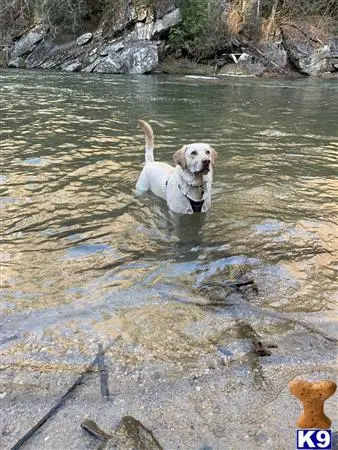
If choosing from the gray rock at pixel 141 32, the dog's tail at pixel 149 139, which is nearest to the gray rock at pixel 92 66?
the gray rock at pixel 141 32

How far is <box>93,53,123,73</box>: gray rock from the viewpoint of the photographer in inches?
928

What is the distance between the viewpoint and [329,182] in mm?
7125

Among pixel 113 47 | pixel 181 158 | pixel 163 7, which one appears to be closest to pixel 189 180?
pixel 181 158

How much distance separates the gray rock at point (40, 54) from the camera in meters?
24.7

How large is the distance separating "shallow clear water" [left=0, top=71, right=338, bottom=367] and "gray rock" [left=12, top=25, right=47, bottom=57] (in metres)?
15.9

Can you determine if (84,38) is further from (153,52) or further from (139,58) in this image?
(153,52)

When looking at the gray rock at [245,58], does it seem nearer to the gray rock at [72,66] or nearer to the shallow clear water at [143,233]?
the gray rock at [72,66]

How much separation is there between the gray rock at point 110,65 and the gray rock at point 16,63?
4.33 meters

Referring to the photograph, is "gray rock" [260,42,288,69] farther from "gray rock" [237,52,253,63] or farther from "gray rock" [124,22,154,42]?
"gray rock" [124,22,154,42]

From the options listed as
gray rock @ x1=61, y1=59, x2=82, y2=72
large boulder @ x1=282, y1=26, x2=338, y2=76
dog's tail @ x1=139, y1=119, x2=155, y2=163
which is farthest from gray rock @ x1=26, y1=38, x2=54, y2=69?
dog's tail @ x1=139, y1=119, x2=155, y2=163

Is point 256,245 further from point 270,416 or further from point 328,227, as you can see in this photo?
point 270,416

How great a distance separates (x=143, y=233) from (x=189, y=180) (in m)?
0.88

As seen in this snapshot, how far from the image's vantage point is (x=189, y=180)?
5594 millimetres

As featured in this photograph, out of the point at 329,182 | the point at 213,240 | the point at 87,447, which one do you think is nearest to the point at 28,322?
the point at 87,447
